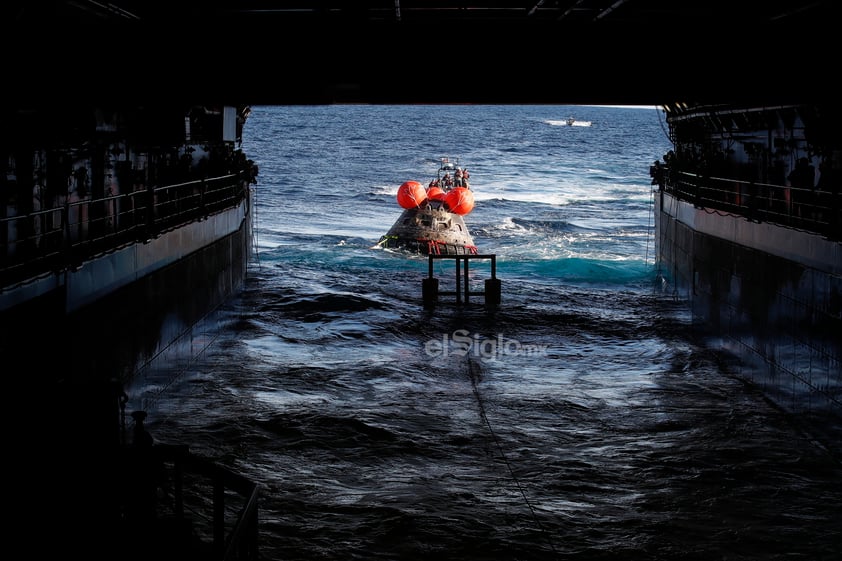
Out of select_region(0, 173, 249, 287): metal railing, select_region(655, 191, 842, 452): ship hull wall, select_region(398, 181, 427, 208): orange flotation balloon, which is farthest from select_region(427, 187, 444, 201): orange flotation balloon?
select_region(655, 191, 842, 452): ship hull wall

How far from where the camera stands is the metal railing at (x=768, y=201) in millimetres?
19062

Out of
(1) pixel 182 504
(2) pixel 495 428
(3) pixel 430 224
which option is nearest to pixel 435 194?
(3) pixel 430 224

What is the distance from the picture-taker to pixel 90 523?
866 cm

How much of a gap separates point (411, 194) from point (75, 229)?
34.1 metres

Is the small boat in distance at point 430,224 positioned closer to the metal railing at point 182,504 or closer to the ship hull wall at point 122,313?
the ship hull wall at point 122,313

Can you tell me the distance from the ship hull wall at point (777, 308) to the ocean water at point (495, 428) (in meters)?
0.68

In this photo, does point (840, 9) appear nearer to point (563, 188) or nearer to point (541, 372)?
point (541, 372)

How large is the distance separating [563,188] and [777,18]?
85815mm

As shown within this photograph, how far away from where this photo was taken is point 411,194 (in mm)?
56562

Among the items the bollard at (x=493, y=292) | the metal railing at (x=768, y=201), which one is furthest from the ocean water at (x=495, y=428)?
the metal railing at (x=768, y=201)

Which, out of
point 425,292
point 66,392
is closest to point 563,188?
point 425,292

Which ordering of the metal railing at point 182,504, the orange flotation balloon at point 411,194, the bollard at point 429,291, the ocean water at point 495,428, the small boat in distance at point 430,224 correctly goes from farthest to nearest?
the small boat in distance at point 430,224 → the orange flotation balloon at point 411,194 → the bollard at point 429,291 → the ocean water at point 495,428 → the metal railing at point 182,504

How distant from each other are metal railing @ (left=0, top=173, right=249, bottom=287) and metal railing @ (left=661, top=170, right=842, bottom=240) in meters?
14.2

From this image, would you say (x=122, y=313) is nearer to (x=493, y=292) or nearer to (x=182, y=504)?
(x=182, y=504)
